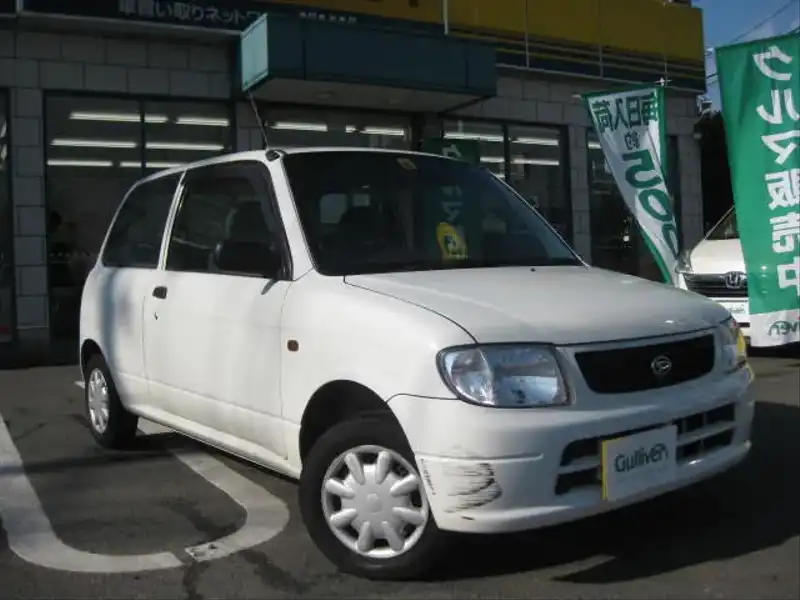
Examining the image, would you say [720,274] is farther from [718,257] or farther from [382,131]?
[382,131]

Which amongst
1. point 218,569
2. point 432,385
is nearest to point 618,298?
point 432,385

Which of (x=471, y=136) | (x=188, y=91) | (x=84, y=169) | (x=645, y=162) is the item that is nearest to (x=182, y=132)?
(x=188, y=91)

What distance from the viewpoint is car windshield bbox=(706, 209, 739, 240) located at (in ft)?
33.5

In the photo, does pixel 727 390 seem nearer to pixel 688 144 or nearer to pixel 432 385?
pixel 432 385

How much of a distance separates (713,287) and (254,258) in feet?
21.5

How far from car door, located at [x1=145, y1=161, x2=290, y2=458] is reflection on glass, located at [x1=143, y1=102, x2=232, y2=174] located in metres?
7.04

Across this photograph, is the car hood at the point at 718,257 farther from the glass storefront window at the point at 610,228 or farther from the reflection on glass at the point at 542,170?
the glass storefront window at the point at 610,228

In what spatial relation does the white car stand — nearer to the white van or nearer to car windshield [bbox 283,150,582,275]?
car windshield [bbox 283,150,582,275]

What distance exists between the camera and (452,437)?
3.15 meters

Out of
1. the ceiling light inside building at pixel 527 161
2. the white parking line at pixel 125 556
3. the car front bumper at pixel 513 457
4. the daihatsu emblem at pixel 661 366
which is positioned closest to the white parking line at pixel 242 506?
the white parking line at pixel 125 556

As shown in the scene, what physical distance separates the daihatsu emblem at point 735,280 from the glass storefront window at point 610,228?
234 inches

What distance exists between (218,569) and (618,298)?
6.46 feet

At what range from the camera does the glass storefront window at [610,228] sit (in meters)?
15.3

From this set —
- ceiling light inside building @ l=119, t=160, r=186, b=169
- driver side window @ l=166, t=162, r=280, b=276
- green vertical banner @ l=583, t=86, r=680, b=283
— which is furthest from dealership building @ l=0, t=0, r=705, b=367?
driver side window @ l=166, t=162, r=280, b=276
